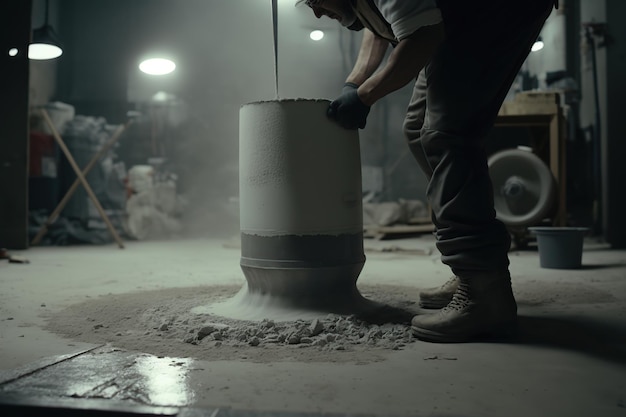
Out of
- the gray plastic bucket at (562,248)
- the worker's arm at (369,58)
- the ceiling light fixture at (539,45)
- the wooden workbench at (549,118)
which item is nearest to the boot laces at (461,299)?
the worker's arm at (369,58)

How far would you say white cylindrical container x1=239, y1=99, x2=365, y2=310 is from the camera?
2066 mm

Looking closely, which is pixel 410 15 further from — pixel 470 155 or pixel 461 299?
pixel 461 299

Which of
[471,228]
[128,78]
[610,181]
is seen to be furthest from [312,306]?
[128,78]

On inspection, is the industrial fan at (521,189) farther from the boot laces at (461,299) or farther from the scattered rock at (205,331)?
the scattered rock at (205,331)

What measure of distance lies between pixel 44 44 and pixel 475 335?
519cm

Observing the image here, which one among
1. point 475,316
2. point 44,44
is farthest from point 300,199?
point 44,44

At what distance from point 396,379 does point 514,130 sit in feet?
20.5

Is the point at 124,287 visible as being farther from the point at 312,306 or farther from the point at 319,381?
the point at 319,381

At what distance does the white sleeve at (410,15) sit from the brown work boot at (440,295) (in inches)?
41.3

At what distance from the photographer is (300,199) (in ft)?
6.81

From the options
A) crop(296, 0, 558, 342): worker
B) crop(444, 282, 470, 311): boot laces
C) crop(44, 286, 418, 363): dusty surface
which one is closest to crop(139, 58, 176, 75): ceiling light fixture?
crop(44, 286, 418, 363): dusty surface

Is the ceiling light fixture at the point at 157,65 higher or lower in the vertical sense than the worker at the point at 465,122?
higher

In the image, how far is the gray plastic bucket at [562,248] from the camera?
369cm

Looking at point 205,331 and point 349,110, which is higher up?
point 349,110
